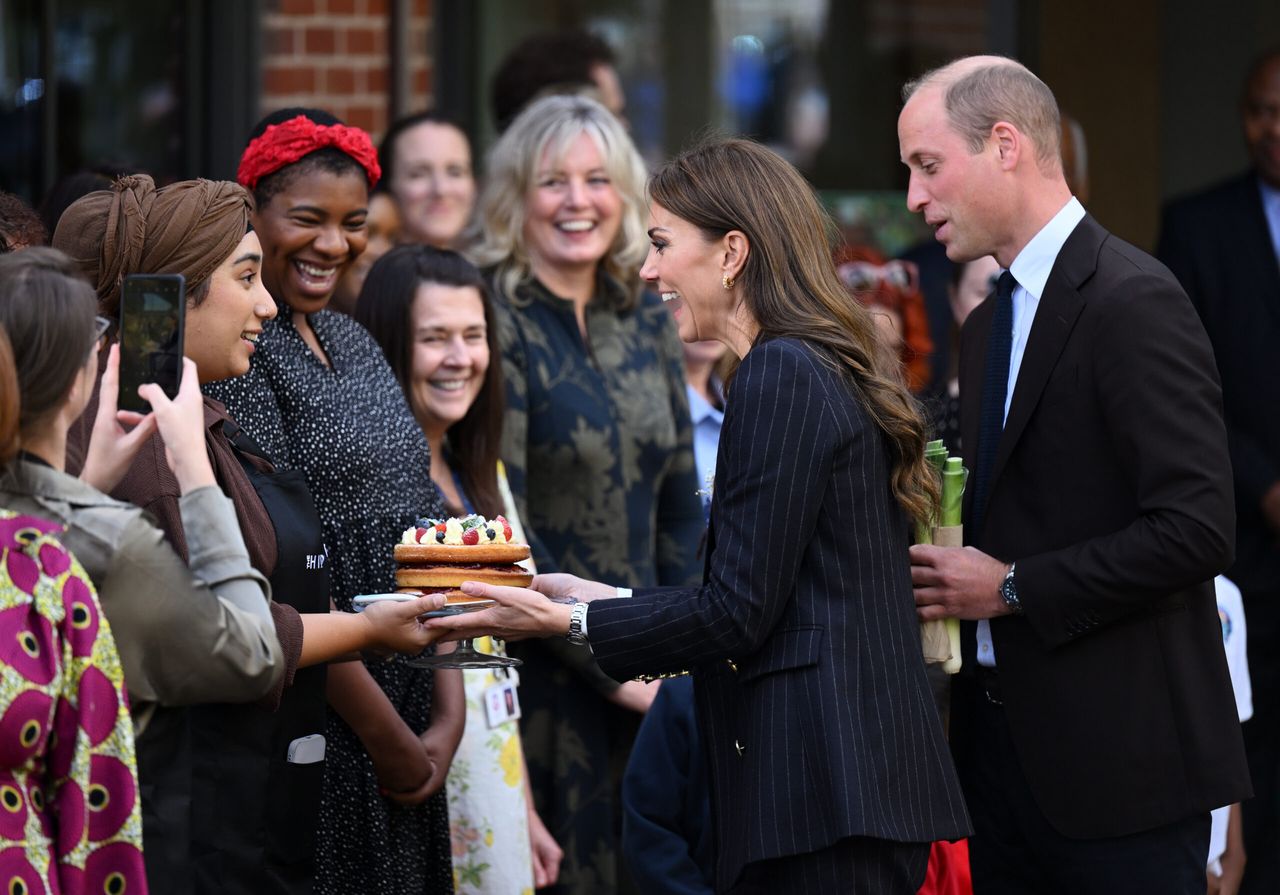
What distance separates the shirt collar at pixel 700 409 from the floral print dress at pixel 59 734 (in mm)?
3125

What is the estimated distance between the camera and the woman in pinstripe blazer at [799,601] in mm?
3018

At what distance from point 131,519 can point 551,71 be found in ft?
12.9

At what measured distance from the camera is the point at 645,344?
507cm

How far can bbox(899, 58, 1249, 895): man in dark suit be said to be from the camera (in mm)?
3365

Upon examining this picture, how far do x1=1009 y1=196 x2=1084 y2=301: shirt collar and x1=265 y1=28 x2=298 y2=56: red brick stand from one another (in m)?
3.55

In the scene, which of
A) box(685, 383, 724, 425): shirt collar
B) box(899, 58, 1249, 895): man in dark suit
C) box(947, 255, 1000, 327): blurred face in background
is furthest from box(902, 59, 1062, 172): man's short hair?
box(685, 383, 724, 425): shirt collar

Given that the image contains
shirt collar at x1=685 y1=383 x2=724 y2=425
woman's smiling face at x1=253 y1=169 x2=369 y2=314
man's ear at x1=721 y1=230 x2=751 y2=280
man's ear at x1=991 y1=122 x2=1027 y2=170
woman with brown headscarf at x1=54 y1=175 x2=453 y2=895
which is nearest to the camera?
woman with brown headscarf at x1=54 y1=175 x2=453 y2=895

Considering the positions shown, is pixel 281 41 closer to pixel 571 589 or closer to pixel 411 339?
pixel 411 339

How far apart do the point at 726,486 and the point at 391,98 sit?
13.4 ft

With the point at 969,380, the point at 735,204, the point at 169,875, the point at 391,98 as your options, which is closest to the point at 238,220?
the point at 735,204

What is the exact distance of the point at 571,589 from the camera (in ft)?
11.6

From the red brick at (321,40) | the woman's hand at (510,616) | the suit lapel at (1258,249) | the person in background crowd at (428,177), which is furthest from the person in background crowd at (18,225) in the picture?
the suit lapel at (1258,249)

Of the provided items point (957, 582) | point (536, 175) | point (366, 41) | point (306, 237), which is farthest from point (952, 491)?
point (366, 41)

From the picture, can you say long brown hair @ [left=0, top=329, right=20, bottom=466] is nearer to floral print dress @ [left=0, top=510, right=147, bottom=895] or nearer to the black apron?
floral print dress @ [left=0, top=510, right=147, bottom=895]
